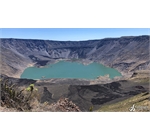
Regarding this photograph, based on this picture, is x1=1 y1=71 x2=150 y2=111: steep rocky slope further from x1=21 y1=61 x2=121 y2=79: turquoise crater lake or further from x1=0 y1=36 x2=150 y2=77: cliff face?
x1=0 y1=36 x2=150 y2=77: cliff face

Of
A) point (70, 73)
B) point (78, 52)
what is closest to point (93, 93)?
point (70, 73)

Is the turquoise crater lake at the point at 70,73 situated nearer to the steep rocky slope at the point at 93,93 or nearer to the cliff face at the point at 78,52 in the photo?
the cliff face at the point at 78,52

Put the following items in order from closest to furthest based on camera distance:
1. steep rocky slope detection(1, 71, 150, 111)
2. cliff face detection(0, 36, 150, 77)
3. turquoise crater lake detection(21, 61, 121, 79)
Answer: steep rocky slope detection(1, 71, 150, 111)
turquoise crater lake detection(21, 61, 121, 79)
cliff face detection(0, 36, 150, 77)

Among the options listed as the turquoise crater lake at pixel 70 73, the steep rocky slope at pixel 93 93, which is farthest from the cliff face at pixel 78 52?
the steep rocky slope at pixel 93 93

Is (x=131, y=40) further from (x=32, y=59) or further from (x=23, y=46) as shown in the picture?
(x=23, y=46)

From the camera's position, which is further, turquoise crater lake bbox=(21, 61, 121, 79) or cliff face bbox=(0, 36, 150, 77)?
cliff face bbox=(0, 36, 150, 77)

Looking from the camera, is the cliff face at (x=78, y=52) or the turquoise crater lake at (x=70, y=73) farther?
the cliff face at (x=78, y=52)

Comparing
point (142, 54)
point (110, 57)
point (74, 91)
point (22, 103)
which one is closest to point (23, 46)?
point (110, 57)

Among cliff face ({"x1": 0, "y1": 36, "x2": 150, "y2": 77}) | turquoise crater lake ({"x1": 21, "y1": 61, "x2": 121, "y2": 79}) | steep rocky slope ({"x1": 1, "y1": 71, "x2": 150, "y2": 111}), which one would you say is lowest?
steep rocky slope ({"x1": 1, "y1": 71, "x2": 150, "y2": 111})

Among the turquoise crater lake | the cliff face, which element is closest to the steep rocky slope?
the turquoise crater lake
